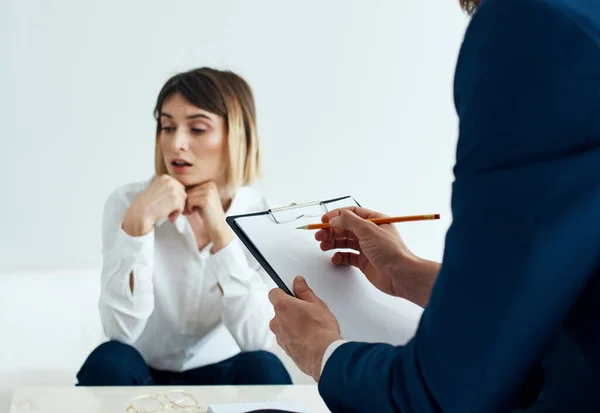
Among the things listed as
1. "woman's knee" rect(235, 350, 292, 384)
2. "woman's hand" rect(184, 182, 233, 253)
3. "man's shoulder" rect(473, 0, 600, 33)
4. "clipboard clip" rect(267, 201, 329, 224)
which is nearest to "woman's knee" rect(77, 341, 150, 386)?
"woman's knee" rect(235, 350, 292, 384)

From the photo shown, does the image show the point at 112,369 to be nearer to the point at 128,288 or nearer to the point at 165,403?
the point at 128,288

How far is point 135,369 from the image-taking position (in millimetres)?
1604

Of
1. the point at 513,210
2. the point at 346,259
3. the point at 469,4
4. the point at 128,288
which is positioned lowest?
the point at 128,288

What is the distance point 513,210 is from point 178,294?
1.42 m

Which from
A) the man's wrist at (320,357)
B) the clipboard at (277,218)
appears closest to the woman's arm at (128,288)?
the clipboard at (277,218)

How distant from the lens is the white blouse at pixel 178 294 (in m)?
1.73

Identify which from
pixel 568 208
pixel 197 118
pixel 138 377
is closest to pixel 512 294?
pixel 568 208

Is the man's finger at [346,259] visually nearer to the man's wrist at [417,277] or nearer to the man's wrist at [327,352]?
the man's wrist at [417,277]

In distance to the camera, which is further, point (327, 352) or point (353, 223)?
point (353, 223)

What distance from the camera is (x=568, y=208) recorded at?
21.4 inches

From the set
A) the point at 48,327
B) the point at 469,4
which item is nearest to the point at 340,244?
the point at 469,4

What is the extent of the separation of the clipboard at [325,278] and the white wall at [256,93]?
1.61m

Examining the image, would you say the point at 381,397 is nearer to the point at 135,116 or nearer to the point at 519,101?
the point at 519,101

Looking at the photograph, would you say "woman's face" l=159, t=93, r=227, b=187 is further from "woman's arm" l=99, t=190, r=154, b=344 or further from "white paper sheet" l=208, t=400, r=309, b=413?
"white paper sheet" l=208, t=400, r=309, b=413
